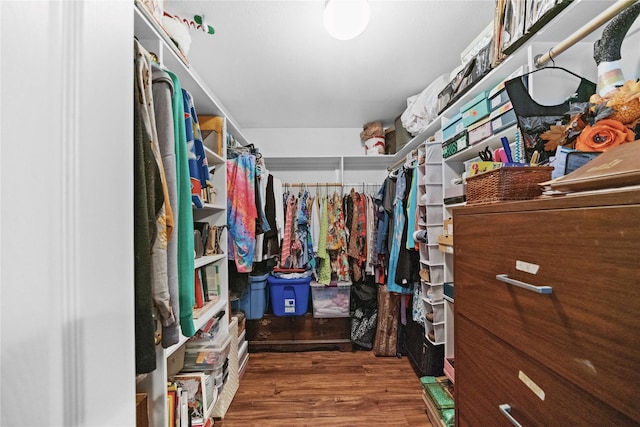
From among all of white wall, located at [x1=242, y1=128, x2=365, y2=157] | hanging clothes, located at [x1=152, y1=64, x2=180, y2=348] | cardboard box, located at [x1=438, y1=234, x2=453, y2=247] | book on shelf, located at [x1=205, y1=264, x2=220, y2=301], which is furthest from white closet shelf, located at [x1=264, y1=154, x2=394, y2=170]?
hanging clothes, located at [x1=152, y1=64, x2=180, y2=348]

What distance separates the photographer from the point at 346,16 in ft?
3.98

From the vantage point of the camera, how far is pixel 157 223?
689 mm

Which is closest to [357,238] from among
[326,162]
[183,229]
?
[326,162]

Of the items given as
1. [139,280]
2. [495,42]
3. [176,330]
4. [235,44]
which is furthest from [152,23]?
[495,42]

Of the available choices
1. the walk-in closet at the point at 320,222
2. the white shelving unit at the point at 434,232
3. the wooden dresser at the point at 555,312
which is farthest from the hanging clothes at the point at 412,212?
the wooden dresser at the point at 555,312

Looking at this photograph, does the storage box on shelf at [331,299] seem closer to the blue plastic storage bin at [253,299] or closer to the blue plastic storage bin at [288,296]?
the blue plastic storage bin at [288,296]

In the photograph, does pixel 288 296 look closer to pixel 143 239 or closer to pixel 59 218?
pixel 143 239

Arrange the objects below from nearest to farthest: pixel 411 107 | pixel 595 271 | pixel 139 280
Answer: pixel 595 271
pixel 139 280
pixel 411 107

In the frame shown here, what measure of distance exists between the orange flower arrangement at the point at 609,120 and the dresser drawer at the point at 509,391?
0.54 meters

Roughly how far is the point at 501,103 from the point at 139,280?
4.98 feet

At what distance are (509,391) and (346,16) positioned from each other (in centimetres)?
153

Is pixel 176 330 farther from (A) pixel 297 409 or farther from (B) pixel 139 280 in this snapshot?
(A) pixel 297 409

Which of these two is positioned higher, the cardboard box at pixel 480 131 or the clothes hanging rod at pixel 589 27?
the clothes hanging rod at pixel 589 27

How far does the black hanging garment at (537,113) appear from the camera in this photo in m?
0.83
